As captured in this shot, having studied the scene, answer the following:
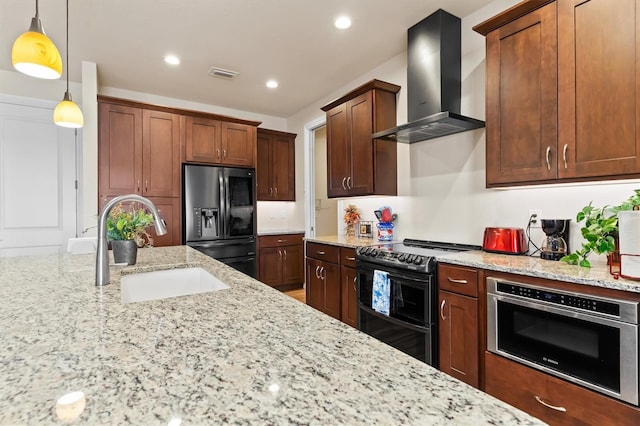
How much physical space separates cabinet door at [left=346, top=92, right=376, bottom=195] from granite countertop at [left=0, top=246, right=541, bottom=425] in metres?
2.31

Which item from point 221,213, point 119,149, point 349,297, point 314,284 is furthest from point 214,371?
point 119,149

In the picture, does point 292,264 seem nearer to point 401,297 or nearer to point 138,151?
point 138,151

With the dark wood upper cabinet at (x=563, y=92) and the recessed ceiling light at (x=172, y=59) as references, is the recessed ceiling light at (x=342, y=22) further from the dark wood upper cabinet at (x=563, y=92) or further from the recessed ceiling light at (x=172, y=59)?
the recessed ceiling light at (x=172, y=59)

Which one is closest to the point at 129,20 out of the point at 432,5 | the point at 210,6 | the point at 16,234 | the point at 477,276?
the point at 210,6

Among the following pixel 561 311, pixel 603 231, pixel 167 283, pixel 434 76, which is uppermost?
pixel 434 76

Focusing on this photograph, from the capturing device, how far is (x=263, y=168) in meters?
5.00

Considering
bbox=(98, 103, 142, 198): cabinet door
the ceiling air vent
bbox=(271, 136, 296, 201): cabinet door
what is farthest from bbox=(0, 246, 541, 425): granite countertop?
bbox=(271, 136, 296, 201): cabinet door

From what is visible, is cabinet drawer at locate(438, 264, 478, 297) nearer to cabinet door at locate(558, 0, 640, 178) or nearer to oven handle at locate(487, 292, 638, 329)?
oven handle at locate(487, 292, 638, 329)

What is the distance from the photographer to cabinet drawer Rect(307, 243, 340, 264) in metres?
3.09

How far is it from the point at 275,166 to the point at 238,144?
0.82 meters

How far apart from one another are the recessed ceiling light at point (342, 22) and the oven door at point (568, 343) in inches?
93.9

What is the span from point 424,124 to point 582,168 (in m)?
1.04

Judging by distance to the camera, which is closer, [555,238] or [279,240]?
[555,238]

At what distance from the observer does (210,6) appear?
97.9 inches
